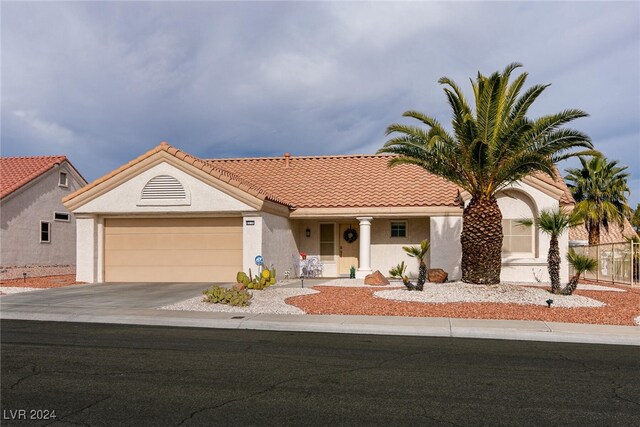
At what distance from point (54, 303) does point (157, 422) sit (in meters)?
10.0

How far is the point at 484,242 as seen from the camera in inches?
605

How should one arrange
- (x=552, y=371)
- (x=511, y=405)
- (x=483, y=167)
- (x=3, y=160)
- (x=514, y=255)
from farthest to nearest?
(x=3, y=160), (x=514, y=255), (x=483, y=167), (x=552, y=371), (x=511, y=405)

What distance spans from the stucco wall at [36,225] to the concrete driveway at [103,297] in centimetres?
648

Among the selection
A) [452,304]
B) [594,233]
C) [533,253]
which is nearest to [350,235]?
[533,253]

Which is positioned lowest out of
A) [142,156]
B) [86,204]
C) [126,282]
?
[126,282]

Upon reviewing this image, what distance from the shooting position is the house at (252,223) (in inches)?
742

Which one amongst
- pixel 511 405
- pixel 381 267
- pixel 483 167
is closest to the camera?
pixel 511 405

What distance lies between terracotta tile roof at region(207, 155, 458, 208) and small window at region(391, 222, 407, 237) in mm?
1394

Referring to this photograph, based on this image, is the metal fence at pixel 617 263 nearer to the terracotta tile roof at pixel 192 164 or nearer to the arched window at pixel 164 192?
the terracotta tile roof at pixel 192 164

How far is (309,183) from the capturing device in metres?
23.6

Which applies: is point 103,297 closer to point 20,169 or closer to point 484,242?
point 484,242

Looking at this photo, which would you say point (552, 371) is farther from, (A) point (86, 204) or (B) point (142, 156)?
(A) point (86, 204)

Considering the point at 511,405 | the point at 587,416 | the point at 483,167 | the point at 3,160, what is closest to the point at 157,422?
the point at 511,405

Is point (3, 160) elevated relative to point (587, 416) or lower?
elevated
